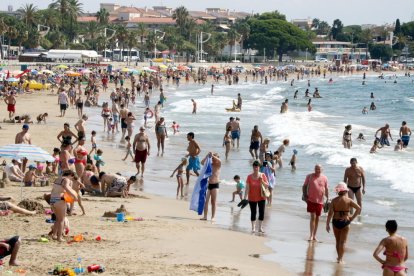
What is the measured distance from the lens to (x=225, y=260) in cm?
1054

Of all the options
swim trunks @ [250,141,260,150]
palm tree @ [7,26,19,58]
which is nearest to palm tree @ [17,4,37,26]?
palm tree @ [7,26,19,58]

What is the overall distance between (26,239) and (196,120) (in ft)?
92.8

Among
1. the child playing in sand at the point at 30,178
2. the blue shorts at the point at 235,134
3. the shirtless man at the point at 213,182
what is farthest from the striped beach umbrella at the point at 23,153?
the blue shorts at the point at 235,134

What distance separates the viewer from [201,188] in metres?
13.8

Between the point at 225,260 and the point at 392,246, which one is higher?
the point at 392,246

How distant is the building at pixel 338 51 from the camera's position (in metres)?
174

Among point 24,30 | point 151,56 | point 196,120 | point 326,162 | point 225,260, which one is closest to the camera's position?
point 225,260

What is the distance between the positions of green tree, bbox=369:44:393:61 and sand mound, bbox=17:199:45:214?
17034 centimetres

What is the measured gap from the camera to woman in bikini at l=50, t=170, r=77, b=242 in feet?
35.6

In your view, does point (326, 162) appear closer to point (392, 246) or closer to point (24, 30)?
point (392, 246)

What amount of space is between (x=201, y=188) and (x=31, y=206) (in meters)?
2.80

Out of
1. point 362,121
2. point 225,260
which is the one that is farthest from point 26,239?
point 362,121

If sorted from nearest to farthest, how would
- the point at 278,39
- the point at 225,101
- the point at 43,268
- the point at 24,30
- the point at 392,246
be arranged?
the point at 392,246, the point at 43,268, the point at 225,101, the point at 24,30, the point at 278,39

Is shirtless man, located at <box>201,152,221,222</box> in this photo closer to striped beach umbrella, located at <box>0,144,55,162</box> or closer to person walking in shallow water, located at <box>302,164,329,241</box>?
person walking in shallow water, located at <box>302,164,329,241</box>
